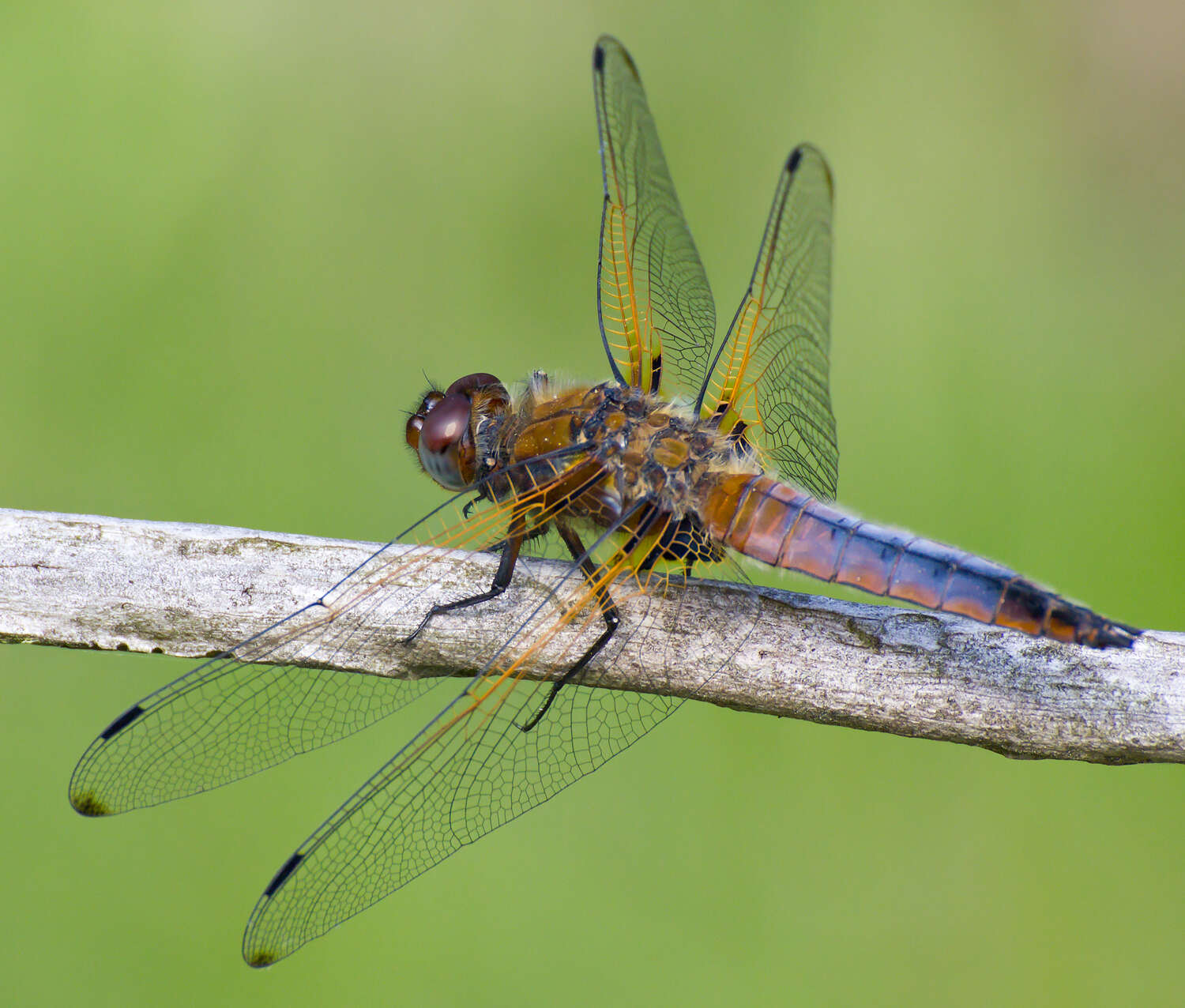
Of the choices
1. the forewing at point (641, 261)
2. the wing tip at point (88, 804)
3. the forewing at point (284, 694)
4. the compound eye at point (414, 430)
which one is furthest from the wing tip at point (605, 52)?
the wing tip at point (88, 804)

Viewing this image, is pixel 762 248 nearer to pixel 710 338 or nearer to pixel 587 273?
pixel 710 338

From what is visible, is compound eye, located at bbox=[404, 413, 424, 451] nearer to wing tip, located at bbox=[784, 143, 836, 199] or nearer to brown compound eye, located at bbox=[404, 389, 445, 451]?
brown compound eye, located at bbox=[404, 389, 445, 451]

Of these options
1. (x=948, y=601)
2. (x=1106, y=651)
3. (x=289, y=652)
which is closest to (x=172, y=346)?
(x=289, y=652)

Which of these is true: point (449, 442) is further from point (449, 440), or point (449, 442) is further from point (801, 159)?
point (801, 159)

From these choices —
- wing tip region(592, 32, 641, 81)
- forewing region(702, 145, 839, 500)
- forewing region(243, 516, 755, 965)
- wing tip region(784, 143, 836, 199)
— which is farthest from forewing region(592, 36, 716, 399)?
forewing region(243, 516, 755, 965)

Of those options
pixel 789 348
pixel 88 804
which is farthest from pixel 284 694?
pixel 789 348

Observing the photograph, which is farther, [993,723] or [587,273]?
[587,273]

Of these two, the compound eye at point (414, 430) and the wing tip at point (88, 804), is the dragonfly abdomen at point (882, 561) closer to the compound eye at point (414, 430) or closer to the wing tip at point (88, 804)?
the compound eye at point (414, 430)
